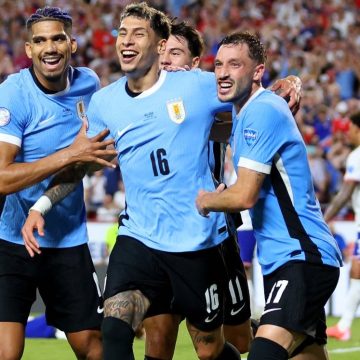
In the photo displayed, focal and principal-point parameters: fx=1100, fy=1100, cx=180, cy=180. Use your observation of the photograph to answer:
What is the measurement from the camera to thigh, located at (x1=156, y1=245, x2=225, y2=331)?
677cm

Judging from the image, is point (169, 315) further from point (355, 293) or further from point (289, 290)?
point (355, 293)

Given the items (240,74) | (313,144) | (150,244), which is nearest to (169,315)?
(150,244)

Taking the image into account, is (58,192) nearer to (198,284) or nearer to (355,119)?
(198,284)

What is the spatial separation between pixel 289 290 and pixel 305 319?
187mm

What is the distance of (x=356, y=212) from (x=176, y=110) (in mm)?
4981

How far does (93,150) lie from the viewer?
6777mm

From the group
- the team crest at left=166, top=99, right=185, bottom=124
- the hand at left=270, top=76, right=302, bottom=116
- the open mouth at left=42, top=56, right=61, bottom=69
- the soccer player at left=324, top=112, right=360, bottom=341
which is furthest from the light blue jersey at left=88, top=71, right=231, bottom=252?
the soccer player at left=324, top=112, right=360, bottom=341

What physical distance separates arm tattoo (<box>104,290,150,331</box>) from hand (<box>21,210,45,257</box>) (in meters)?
0.55

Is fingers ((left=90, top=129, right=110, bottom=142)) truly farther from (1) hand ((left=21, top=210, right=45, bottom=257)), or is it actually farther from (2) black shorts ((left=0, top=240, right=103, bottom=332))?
(2) black shorts ((left=0, top=240, right=103, bottom=332))

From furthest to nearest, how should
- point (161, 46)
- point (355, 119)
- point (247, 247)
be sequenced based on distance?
point (247, 247) < point (355, 119) < point (161, 46)

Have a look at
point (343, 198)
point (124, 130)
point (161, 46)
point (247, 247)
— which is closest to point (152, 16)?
point (161, 46)

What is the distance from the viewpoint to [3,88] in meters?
7.12

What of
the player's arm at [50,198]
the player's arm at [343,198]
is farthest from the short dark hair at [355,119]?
the player's arm at [50,198]

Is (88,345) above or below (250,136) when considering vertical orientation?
below
